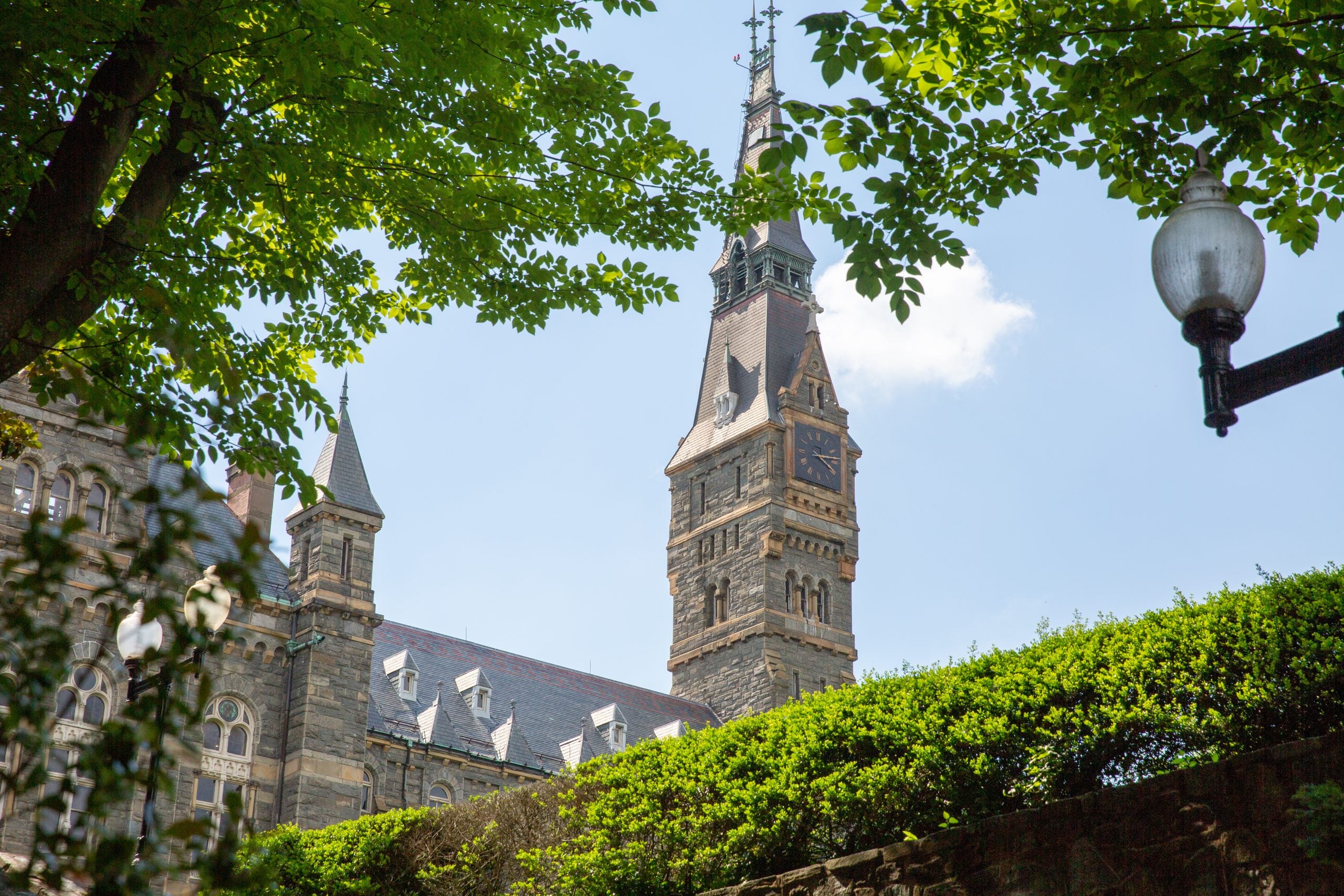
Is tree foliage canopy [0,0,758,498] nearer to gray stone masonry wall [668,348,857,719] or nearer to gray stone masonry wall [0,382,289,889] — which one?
gray stone masonry wall [0,382,289,889]

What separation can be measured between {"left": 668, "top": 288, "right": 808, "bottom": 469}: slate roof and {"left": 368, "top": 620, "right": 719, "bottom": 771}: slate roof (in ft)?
40.5

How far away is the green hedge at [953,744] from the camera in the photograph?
11.2 metres

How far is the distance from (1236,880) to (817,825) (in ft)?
15.5

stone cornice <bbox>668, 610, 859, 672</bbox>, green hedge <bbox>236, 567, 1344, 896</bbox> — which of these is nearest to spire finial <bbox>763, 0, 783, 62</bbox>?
stone cornice <bbox>668, 610, 859, 672</bbox>

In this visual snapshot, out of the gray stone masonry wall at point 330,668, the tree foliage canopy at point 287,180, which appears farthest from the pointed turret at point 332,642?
the tree foliage canopy at point 287,180

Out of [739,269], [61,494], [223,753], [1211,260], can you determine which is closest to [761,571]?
[739,269]

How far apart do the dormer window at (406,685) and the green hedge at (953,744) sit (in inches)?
1109

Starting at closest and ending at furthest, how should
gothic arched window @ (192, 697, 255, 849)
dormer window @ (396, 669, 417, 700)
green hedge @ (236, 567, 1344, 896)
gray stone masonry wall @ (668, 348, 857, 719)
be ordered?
1. green hedge @ (236, 567, 1344, 896)
2. gothic arched window @ (192, 697, 255, 849)
3. dormer window @ (396, 669, 417, 700)
4. gray stone masonry wall @ (668, 348, 857, 719)

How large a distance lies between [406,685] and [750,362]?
85.3 ft

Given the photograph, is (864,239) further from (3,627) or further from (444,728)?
(444,728)

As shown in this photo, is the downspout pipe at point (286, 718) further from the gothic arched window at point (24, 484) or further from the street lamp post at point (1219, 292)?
the street lamp post at point (1219, 292)

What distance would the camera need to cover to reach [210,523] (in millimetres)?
34500

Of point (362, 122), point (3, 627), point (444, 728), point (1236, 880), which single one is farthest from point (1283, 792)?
point (444, 728)

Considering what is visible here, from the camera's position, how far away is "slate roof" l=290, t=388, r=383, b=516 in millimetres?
38281
